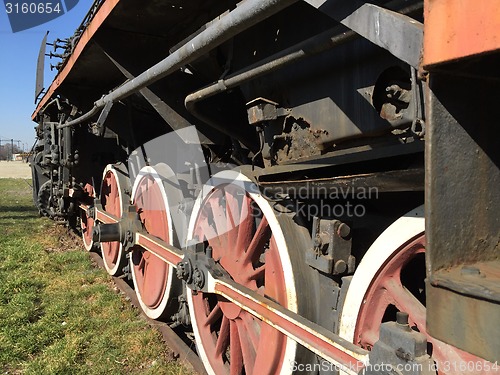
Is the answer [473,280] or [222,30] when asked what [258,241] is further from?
[473,280]

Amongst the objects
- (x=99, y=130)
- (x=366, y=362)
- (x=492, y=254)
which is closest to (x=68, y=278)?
(x=99, y=130)

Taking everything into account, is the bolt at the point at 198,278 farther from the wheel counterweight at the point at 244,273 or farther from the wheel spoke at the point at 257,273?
the wheel spoke at the point at 257,273

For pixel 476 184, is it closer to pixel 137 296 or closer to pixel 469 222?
pixel 469 222

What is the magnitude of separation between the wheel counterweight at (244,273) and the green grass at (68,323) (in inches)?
15.5

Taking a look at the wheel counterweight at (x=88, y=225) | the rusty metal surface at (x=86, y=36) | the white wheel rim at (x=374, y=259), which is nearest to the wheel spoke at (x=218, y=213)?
the white wheel rim at (x=374, y=259)

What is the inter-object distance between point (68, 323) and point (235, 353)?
1.73m

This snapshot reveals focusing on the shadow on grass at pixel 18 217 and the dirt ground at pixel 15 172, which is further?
the dirt ground at pixel 15 172

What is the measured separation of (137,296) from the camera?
3.55 metres

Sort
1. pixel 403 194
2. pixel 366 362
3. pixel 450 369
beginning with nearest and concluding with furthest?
pixel 450 369, pixel 366 362, pixel 403 194

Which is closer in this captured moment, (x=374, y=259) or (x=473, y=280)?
(x=473, y=280)

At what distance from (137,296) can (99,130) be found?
1419mm

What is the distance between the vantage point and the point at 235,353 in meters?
2.18

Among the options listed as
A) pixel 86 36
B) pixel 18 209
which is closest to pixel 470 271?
pixel 86 36

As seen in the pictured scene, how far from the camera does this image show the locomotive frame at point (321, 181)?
74 centimetres
